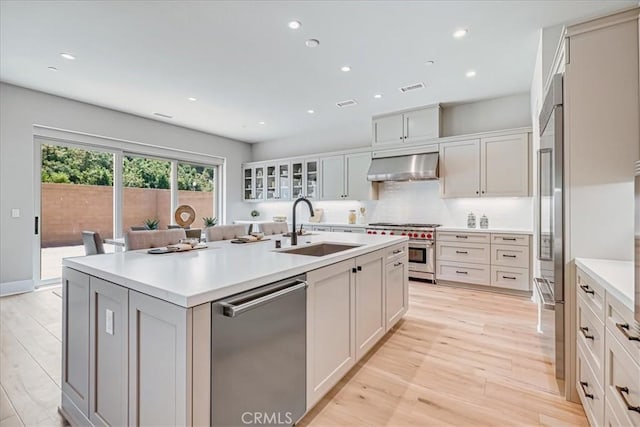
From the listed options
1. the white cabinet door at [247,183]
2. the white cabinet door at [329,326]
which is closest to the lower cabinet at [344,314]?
the white cabinet door at [329,326]

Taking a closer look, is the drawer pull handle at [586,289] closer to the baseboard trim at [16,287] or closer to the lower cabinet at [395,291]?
the lower cabinet at [395,291]

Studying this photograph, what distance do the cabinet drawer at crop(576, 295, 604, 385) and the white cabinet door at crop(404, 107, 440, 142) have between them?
142 inches

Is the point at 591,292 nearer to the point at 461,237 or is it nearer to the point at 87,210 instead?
the point at 461,237

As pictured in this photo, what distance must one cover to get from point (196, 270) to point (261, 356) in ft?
1.70

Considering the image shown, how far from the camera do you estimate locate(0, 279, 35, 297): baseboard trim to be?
4.07 m

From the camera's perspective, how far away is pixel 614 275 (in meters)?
1.42

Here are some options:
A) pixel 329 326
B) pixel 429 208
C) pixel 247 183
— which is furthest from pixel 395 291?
pixel 247 183

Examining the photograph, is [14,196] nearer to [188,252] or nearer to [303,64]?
[188,252]

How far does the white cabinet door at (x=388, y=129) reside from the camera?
524cm

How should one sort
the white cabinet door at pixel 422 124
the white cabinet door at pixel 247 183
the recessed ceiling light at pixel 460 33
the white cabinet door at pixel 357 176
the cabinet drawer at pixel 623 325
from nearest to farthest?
the cabinet drawer at pixel 623 325
the recessed ceiling light at pixel 460 33
the white cabinet door at pixel 422 124
the white cabinet door at pixel 357 176
the white cabinet door at pixel 247 183

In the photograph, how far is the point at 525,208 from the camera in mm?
4418

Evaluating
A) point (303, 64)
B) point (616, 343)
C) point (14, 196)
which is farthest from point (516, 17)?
point (14, 196)

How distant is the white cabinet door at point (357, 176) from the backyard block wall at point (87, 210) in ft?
12.1

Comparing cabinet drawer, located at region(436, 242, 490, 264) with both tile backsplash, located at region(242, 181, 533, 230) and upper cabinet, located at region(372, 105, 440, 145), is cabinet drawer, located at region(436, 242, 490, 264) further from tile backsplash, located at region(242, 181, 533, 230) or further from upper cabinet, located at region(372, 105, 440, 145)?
upper cabinet, located at region(372, 105, 440, 145)
